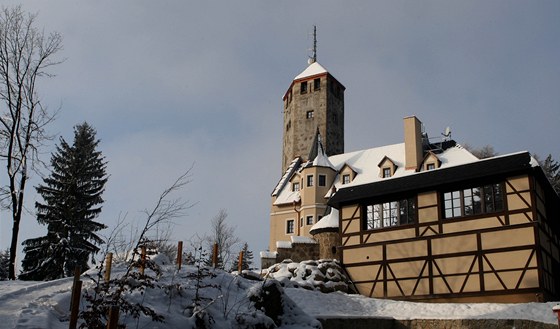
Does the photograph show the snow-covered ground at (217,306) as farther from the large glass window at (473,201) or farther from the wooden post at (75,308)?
the large glass window at (473,201)

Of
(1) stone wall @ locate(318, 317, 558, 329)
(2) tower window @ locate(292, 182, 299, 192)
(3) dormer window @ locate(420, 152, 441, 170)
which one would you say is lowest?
(1) stone wall @ locate(318, 317, 558, 329)

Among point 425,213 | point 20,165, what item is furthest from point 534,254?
point 20,165

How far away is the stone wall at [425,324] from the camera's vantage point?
15955 mm

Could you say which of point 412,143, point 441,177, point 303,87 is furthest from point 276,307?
point 303,87

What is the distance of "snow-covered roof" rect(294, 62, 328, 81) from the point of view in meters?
53.9

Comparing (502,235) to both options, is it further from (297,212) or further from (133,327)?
(297,212)

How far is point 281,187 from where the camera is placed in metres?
44.2

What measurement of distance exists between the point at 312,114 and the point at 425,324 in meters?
36.8

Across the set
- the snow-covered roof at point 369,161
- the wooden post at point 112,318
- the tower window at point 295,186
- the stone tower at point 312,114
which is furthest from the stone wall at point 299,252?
the wooden post at point 112,318

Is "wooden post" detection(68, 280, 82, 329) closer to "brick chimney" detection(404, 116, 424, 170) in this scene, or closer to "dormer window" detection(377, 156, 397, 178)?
"brick chimney" detection(404, 116, 424, 170)

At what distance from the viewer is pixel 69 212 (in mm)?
29609

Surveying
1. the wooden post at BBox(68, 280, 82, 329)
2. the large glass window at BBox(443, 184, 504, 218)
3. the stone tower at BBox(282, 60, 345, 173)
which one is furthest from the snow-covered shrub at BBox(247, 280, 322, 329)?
the stone tower at BBox(282, 60, 345, 173)

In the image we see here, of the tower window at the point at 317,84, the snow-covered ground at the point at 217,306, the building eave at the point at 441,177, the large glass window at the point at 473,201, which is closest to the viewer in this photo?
the snow-covered ground at the point at 217,306

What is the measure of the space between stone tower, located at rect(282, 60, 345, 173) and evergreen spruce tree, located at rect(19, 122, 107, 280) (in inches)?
836
